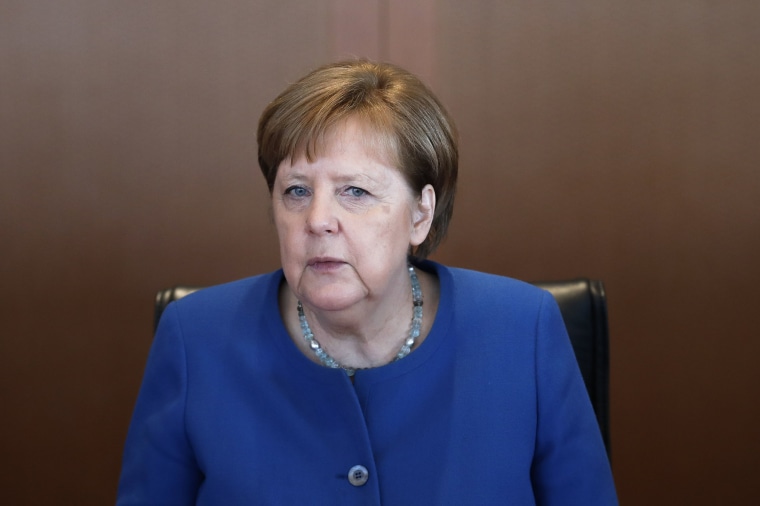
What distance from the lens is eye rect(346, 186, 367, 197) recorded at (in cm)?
141

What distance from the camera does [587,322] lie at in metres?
1.73

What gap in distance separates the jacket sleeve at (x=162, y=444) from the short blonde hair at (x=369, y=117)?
1.18 ft

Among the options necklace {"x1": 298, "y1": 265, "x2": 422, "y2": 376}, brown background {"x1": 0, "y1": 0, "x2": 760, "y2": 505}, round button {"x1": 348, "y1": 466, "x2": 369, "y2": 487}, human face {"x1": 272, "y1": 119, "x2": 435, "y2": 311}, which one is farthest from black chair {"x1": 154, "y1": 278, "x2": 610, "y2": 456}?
brown background {"x1": 0, "y1": 0, "x2": 760, "y2": 505}

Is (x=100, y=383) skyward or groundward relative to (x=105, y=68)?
groundward

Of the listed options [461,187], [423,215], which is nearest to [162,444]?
[423,215]

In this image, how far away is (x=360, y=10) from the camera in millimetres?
2475

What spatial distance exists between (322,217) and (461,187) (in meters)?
1.21

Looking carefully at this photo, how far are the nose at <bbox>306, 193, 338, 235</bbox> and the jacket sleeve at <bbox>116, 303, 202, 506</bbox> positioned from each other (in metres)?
0.35

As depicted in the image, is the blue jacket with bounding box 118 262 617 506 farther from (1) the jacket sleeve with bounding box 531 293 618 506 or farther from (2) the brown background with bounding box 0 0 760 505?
(2) the brown background with bounding box 0 0 760 505

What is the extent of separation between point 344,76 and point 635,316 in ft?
4.72

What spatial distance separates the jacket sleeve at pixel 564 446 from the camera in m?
1.50

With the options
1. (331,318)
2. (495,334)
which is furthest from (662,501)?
(331,318)

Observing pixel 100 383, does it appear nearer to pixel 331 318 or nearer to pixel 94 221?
pixel 94 221

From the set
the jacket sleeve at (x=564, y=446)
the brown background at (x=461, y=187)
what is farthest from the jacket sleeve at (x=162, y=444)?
the brown background at (x=461, y=187)
